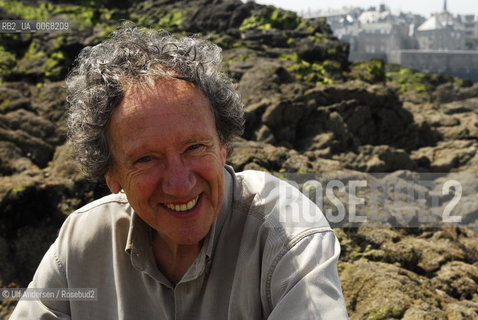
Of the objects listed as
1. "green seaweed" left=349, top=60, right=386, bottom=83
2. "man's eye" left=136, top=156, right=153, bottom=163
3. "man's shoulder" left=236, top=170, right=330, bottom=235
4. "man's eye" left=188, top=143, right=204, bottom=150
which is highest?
"man's eye" left=188, top=143, right=204, bottom=150

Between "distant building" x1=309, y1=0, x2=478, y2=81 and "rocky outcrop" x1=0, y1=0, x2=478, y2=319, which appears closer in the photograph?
"rocky outcrop" x1=0, y1=0, x2=478, y2=319

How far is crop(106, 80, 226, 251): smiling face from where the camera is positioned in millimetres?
2369

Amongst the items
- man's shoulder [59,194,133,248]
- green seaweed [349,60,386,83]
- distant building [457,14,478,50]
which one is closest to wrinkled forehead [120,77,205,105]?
man's shoulder [59,194,133,248]

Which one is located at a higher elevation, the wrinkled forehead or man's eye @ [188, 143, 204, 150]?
the wrinkled forehead

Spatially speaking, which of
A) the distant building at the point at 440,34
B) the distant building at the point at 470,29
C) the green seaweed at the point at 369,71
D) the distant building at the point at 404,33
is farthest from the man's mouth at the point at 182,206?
the distant building at the point at 470,29

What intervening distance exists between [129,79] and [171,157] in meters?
0.36

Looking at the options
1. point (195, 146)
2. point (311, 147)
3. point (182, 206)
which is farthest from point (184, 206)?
point (311, 147)

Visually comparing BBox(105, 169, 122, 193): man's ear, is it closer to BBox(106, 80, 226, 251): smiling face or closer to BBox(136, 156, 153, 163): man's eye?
BBox(106, 80, 226, 251): smiling face

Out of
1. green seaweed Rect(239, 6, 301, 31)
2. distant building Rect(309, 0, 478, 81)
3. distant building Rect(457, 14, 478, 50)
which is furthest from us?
distant building Rect(457, 14, 478, 50)

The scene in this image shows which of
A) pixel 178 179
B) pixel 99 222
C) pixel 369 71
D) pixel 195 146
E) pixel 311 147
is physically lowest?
pixel 311 147

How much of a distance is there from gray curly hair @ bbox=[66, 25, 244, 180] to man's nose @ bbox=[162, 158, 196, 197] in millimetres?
305

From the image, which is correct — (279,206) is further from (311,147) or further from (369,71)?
(369,71)

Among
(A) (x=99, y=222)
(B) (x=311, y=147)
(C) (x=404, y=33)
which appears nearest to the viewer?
(A) (x=99, y=222)

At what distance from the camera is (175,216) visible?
2479 millimetres
